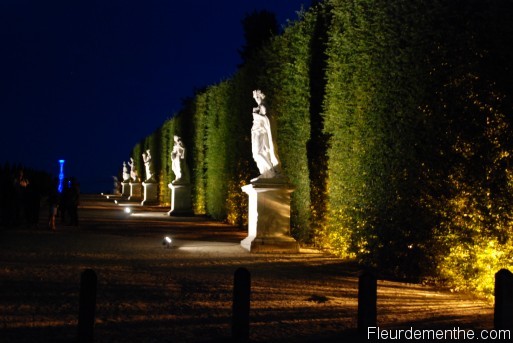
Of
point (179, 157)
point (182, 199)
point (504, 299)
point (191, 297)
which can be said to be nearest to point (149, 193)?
point (179, 157)

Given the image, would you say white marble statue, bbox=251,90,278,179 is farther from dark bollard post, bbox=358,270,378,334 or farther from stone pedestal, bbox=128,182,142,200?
stone pedestal, bbox=128,182,142,200

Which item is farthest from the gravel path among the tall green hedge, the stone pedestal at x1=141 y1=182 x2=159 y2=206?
the stone pedestal at x1=141 y1=182 x2=159 y2=206

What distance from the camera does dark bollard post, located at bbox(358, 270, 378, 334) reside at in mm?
6012

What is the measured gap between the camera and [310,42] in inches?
618

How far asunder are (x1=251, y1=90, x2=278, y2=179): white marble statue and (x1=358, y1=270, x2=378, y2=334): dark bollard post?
8162 mm

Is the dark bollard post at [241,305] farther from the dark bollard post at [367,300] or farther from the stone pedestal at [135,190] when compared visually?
the stone pedestal at [135,190]

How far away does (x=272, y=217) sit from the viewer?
14.1 metres

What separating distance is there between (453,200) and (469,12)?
2679mm

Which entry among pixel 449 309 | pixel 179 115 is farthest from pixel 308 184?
pixel 179 115

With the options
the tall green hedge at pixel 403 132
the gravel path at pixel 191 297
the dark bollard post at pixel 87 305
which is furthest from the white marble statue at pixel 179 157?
the dark bollard post at pixel 87 305

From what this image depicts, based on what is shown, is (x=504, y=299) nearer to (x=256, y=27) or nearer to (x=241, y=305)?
(x=241, y=305)

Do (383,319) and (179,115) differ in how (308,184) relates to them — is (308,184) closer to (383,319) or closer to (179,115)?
(383,319)

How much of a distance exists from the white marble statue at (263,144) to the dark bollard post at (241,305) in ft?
27.5

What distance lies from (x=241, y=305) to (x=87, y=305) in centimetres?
136
